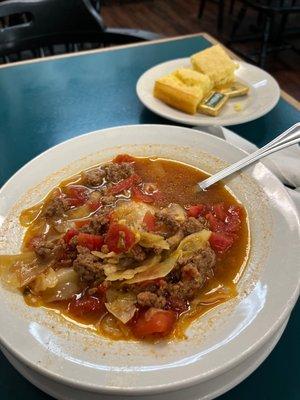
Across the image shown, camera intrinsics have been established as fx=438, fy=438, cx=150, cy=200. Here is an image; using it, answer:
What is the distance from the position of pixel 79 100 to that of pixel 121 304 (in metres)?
1.19

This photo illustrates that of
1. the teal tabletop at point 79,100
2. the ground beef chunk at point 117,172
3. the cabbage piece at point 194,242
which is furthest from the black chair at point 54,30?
the cabbage piece at point 194,242

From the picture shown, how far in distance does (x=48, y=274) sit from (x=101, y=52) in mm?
1537

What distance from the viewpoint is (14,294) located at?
942mm

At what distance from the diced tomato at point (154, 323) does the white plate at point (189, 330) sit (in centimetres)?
3

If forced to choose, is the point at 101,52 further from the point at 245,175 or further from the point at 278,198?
the point at 278,198

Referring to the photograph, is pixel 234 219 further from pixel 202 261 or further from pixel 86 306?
pixel 86 306

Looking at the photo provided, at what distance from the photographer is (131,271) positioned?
97cm

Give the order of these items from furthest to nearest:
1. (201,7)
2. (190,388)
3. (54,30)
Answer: (201,7) → (54,30) → (190,388)

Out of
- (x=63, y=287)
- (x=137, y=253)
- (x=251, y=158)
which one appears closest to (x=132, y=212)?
(x=137, y=253)

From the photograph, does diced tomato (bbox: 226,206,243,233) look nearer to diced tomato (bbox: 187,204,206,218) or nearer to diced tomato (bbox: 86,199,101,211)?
diced tomato (bbox: 187,204,206,218)

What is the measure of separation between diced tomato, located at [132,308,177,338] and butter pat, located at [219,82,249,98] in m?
1.12

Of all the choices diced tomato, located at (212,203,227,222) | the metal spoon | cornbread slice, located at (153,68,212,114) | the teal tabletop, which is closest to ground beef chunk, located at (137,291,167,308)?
diced tomato, located at (212,203,227,222)

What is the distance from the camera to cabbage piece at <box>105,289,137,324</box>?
0.90 meters

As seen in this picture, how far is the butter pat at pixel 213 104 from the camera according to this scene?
1.63 meters
